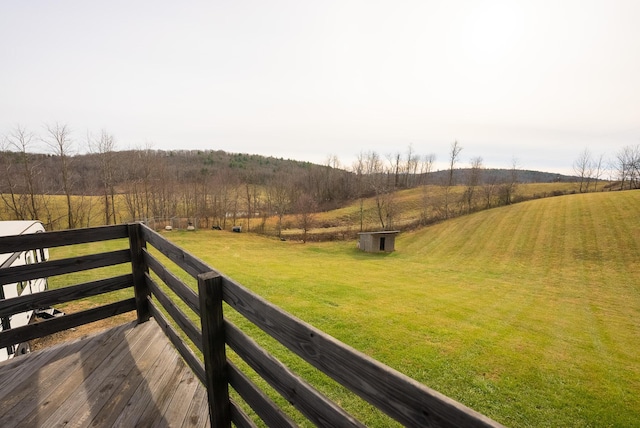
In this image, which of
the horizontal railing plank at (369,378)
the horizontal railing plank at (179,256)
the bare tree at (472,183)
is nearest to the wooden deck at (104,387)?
the horizontal railing plank at (179,256)

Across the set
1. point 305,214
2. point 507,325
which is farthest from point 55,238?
point 305,214

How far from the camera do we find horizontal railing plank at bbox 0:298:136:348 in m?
3.21

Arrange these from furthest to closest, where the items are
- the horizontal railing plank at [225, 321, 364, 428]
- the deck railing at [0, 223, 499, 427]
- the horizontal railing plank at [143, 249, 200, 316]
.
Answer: the horizontal railing plank at [143, 249, 200, 316]
the horizontal railing plank at [225, 321, 364, 428]
the deck railing at [0, 223, 499, 427]

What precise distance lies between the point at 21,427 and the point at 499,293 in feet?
60.8

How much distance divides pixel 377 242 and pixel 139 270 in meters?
28.4

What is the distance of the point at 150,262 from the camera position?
3.75 m

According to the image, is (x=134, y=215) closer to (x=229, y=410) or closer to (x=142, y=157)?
(x=142, y=157)

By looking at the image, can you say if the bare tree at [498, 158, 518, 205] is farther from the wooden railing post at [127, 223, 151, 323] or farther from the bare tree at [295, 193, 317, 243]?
the wooden railing post at [127, 223, 151, 323]

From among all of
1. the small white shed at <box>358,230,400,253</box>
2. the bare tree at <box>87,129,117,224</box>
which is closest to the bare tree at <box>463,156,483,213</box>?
the small white shed at <box>358,230,400,253</box>

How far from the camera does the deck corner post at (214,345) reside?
6.62 feet

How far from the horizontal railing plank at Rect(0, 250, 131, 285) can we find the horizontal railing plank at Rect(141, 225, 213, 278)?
0.51 m

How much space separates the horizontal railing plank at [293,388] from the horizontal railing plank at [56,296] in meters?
2.80

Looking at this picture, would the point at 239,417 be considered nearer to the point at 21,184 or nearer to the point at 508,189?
the point at 21,184

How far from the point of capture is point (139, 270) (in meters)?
3.94
